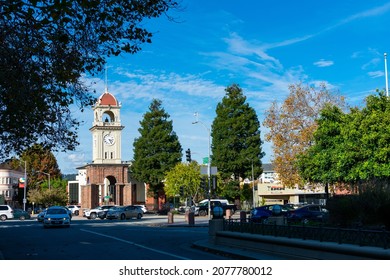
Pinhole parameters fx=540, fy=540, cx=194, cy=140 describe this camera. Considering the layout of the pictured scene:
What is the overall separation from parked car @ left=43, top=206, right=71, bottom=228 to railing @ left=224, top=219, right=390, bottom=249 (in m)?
21.4

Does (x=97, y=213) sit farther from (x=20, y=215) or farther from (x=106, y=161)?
(x=106, y=161)

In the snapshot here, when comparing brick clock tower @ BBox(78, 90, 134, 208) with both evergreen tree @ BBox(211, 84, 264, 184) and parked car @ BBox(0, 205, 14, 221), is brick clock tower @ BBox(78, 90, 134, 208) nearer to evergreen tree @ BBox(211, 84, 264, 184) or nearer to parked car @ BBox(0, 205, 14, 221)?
evergreen tree @ BBox(211, 84, 264, 184)

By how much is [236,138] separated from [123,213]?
74.3ft

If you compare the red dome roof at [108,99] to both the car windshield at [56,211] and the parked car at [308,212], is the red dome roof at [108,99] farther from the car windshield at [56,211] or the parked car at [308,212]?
the parked car at [308,212]

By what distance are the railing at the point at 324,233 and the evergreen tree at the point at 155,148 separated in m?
65.2

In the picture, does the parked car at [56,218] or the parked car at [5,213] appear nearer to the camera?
the parked car at [56,218]

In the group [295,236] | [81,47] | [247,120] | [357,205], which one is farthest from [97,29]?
[247,120]

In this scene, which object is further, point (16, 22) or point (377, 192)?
point (377, 192)

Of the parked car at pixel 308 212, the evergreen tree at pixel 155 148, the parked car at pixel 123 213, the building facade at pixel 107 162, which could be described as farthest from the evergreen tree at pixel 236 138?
the parked car at pixel 308 212

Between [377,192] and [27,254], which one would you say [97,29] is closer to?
[27,254]

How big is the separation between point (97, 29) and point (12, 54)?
2321 millimetres

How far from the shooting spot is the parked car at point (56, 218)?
124 ft

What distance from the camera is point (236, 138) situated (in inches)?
2891

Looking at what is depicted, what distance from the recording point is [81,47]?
14.9 m
